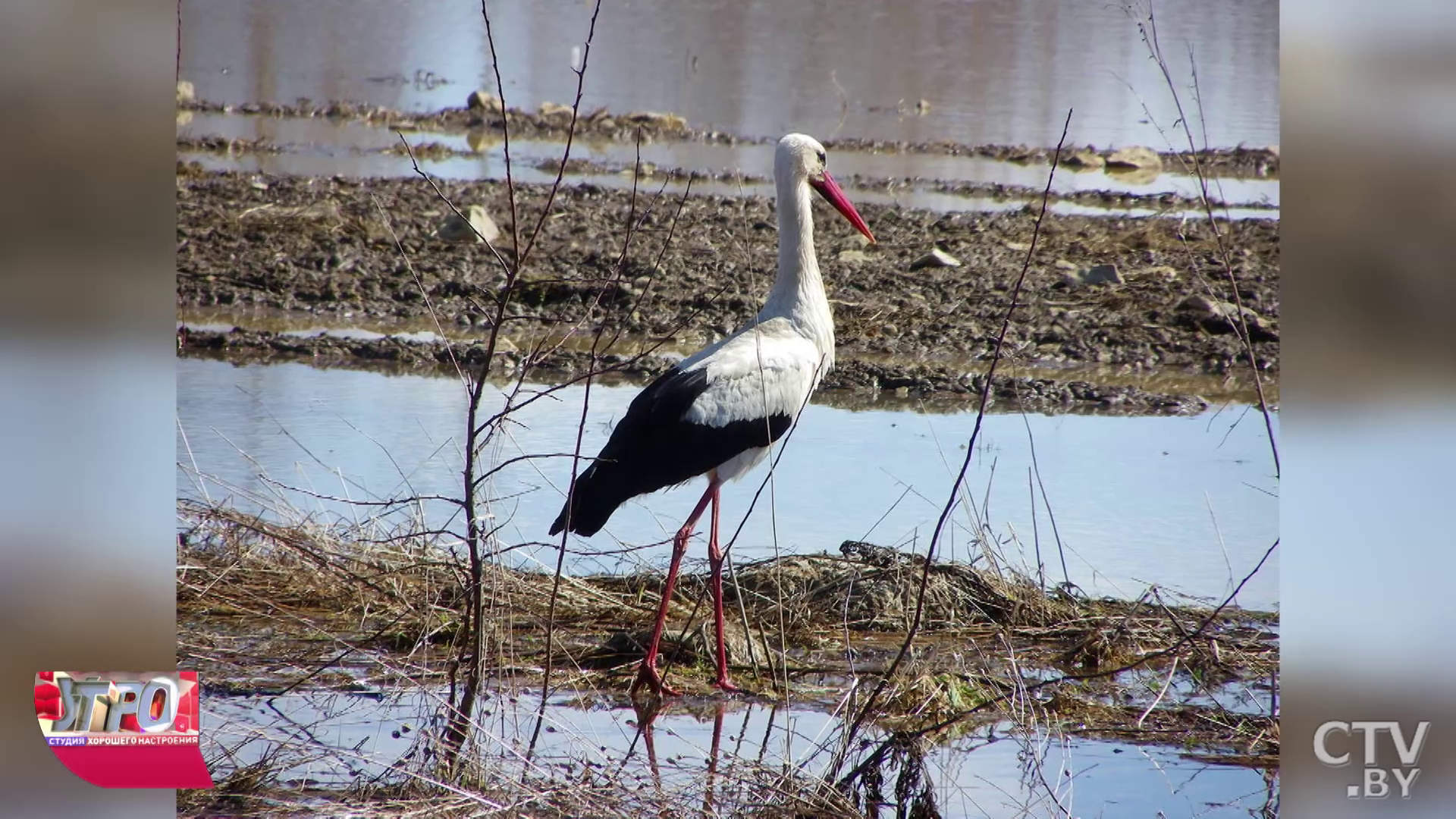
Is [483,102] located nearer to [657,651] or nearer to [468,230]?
[468,230]

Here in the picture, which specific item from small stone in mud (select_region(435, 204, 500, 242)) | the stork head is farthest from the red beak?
small stone in mud (select_region(435, 204, 500, 242))

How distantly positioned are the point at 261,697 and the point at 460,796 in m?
1.22

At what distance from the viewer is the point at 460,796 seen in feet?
10.4

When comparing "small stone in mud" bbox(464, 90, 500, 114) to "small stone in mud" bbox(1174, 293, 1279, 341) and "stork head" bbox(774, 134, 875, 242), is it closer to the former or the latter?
"small stone in mud" bbox(1174, 293, 1279, 341)

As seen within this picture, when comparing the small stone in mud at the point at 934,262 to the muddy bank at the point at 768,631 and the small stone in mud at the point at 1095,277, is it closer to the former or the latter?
the small stone in mud at the point at 1095,277

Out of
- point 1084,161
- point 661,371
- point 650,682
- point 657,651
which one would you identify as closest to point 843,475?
point 661,371

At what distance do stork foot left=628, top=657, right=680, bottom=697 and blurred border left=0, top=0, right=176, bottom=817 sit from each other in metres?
2.54

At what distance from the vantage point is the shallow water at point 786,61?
1848 centimetres

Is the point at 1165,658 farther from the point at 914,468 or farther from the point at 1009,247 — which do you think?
the point at 1009,247

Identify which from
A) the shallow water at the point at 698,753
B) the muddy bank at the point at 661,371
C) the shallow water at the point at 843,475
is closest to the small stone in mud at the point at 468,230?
the muddy bank at the point at 661,371

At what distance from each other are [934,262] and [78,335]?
874 centimetres

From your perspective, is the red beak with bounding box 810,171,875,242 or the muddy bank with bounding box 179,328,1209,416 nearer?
the red beak with bounding box 810,171,875,242

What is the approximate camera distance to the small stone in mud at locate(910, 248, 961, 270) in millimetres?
10258

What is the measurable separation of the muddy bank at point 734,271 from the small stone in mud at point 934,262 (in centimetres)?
6
